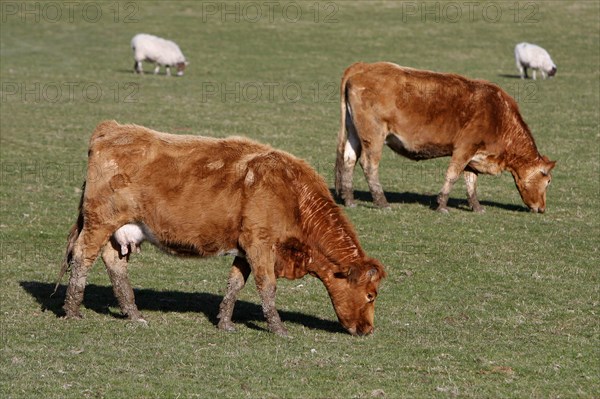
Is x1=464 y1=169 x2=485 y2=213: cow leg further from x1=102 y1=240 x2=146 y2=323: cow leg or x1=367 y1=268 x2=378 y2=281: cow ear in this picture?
x1=102 y1=240 x2=146 y2=323: cow leg

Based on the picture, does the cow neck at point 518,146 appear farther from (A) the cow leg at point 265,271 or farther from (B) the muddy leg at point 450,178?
(A) the cow leg at point 265,271

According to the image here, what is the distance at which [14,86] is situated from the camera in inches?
1303

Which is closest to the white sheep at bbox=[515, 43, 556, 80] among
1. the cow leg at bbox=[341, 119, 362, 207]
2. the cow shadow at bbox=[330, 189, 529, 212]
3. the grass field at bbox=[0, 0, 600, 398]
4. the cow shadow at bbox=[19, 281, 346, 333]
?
the grass field at bbox=[0, 0, 600, 398]

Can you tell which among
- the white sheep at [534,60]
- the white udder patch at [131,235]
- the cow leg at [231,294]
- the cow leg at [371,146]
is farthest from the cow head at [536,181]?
the white sheep at [534,60]

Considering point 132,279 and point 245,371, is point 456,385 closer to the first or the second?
point 245,371

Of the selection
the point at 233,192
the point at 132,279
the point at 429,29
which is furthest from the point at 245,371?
the point at 429,29

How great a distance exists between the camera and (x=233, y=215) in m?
11.4

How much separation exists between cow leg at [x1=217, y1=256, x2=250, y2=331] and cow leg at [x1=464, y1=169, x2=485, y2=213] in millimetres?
8105

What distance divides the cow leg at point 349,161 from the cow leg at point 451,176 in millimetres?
1593

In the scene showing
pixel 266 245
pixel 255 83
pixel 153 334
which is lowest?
pixel 255 83

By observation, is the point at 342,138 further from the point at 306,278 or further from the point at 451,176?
the point at 306,278

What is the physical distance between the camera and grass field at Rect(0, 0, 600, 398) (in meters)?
10.1

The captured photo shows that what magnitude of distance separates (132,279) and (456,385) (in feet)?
19.1

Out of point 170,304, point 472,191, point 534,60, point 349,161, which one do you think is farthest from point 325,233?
point 534,60
